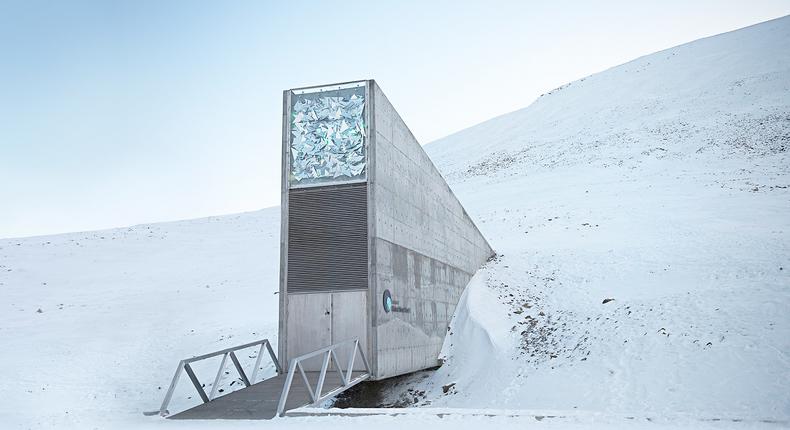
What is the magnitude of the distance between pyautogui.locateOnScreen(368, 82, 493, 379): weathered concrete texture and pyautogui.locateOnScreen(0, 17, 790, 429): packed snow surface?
1.05m

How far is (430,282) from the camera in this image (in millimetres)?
14125

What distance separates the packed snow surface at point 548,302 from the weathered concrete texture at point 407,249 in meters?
1.05

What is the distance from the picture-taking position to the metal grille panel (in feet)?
35.7

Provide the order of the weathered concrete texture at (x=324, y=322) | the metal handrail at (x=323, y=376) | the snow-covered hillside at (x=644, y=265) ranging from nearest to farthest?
the metal handrail at (x=323, y=376)
the snow-covered hillside at (x=644, y=265)
the weathered concrete texture at (x=324, y=322)

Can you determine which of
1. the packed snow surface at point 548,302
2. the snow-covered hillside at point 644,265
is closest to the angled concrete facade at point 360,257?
the packed snow surface at point 548,302

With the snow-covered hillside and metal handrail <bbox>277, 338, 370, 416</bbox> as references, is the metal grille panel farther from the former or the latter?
the snow-covered hillside

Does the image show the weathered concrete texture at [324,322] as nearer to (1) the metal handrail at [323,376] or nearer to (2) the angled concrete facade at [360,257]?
(2) the angled concrete facade at [360,257]

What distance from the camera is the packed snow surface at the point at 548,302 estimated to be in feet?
31.3

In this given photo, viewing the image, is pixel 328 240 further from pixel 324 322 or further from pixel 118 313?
pixel 118 313

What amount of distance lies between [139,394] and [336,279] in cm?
529

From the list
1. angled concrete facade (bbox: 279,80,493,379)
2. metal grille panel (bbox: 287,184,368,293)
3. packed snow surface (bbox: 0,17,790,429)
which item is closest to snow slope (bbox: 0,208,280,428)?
packed snow surface (bbox: 0,17,790,429)

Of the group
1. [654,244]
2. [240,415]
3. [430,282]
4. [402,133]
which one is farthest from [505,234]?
[240,415]

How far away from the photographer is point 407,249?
12.6 m

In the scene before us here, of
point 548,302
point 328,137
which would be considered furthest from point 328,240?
point 548,302
